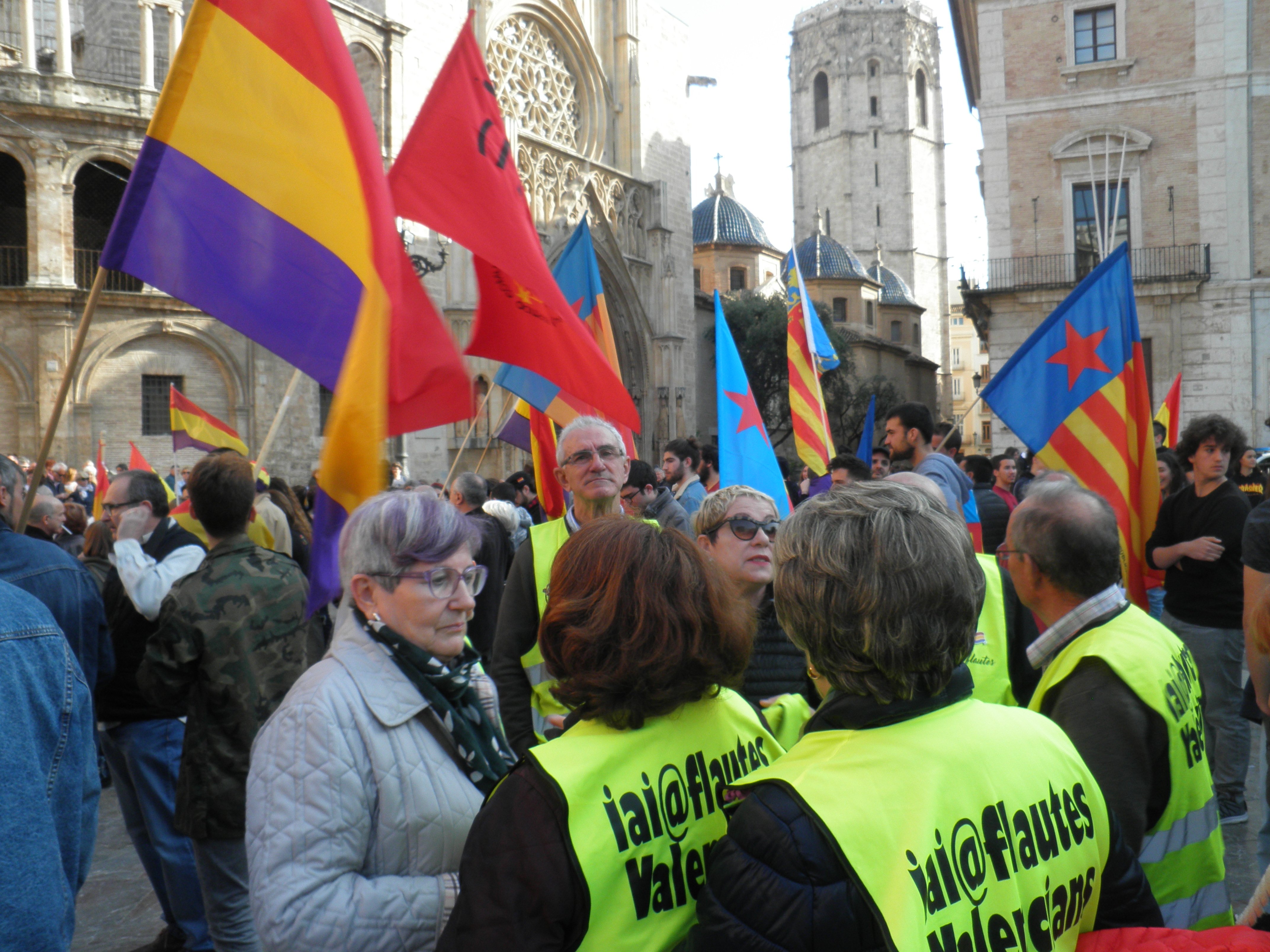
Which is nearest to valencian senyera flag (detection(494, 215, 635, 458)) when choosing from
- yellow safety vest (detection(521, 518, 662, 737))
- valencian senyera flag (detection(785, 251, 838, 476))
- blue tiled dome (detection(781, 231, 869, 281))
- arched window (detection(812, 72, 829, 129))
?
valencian senyera flag (detection(785, 251, 838, 476))

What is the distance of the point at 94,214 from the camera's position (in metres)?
21.1

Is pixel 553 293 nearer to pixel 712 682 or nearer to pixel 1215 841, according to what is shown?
pixel 712 682

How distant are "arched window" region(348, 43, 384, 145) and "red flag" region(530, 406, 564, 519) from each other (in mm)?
17514

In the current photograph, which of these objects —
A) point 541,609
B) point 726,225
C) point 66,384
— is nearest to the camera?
point 66,384

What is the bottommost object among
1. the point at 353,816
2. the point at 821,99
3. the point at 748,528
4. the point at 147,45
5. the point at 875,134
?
the point at 353,816

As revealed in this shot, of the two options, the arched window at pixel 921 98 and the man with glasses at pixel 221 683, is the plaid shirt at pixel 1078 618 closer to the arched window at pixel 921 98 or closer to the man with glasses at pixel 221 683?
the man with glasses at pixel 221 683

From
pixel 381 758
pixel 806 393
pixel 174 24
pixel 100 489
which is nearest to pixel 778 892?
pixel 381 758

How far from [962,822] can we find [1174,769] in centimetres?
114

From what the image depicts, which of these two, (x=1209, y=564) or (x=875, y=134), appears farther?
(x=875, y=134)

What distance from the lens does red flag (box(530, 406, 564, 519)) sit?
6570 millimetres

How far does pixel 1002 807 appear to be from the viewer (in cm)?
156

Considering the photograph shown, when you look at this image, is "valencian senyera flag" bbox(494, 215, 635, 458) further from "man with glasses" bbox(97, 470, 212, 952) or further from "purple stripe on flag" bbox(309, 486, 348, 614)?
"purple stripe on flag" bbox(309, 486, 348, 614)

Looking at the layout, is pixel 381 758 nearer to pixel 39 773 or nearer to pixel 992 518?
pixel 39 773

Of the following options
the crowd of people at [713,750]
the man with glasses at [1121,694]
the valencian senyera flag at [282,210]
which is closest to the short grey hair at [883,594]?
the crowd of people at [713,750]
